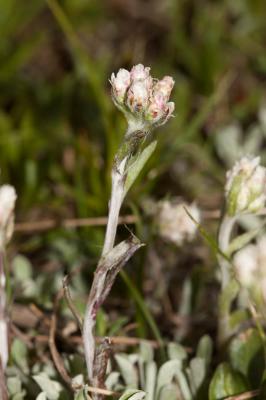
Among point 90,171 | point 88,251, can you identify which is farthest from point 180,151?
point 88,251

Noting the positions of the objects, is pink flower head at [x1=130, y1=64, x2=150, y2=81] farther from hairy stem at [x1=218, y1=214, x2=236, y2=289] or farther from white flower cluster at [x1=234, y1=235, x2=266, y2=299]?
white flower cluster at [x1=234, y1=235, x2=266, y2=299]

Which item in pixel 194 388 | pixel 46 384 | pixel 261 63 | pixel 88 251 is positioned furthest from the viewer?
pixel 261 63

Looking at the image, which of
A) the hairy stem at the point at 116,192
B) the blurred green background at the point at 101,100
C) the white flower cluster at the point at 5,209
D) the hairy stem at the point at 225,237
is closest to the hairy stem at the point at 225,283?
the hairy stem at the point at 225,237

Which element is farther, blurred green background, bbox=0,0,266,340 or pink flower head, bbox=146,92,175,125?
blurred green background, bbox=0,0,266,340

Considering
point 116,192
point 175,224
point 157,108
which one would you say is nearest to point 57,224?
point 175,224

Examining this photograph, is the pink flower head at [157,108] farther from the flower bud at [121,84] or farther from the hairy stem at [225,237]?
the hairy stem at [225,237]

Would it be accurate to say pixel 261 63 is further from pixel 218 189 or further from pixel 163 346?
pixel 163 346

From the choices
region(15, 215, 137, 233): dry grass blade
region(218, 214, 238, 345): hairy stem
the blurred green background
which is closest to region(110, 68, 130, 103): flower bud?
region(218, 214, 238, 345): hairy stem
